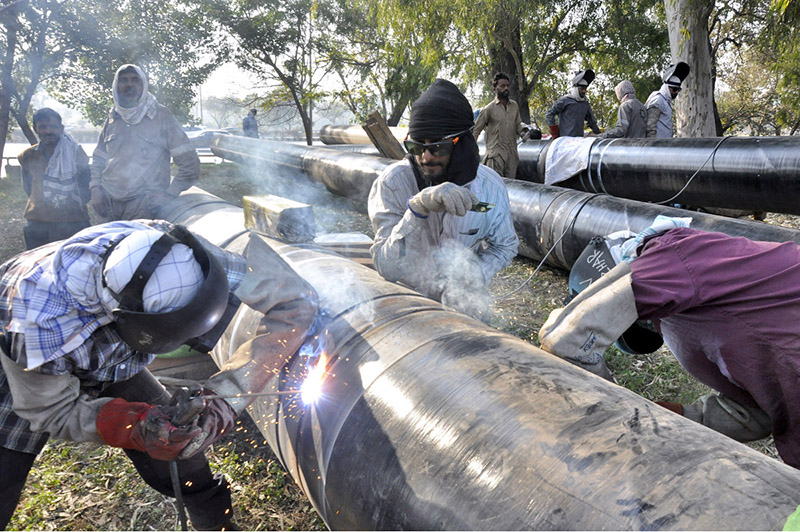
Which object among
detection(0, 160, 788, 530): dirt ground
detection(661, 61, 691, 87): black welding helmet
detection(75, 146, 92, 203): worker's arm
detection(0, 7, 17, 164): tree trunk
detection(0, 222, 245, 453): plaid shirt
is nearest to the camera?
detection(0, 222, 245, 453): plaid shirt

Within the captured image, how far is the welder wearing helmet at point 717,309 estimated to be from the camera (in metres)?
1.78

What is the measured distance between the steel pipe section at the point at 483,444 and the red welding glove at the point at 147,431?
471 mm

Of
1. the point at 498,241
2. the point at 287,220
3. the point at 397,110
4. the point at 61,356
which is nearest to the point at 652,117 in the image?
the point at 498,241

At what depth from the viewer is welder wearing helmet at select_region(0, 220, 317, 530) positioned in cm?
163

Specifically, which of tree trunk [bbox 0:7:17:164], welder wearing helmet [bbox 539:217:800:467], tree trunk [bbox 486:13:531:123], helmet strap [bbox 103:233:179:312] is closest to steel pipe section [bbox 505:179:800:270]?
welder wearing helmet [bbox 539:217:800:467]

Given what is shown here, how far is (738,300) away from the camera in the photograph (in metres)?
1.80

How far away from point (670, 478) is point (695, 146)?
6.18m

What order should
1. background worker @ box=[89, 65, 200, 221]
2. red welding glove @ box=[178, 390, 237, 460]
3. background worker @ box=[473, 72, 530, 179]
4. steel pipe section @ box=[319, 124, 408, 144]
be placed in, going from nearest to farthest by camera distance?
red welding glove @ box=[178, 390, 237, 460]
background worker @ box=[89, 65, 200, 221]
background worker @ box=[473, 72, 530, 179]
steel pipe section @ box=[319, 124, 408, 144]

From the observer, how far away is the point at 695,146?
6.29 metres

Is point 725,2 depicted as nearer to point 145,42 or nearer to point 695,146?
point 695,146

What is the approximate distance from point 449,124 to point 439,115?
8 centimetres

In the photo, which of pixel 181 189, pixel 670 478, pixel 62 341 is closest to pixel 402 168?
pixel 62 341

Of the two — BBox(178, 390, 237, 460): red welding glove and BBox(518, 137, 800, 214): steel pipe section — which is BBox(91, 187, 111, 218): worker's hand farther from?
BBox(518, 137, 800, 214): steel pipe section

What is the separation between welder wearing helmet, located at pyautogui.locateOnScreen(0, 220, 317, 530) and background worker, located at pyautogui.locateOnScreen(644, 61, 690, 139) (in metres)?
7.80
